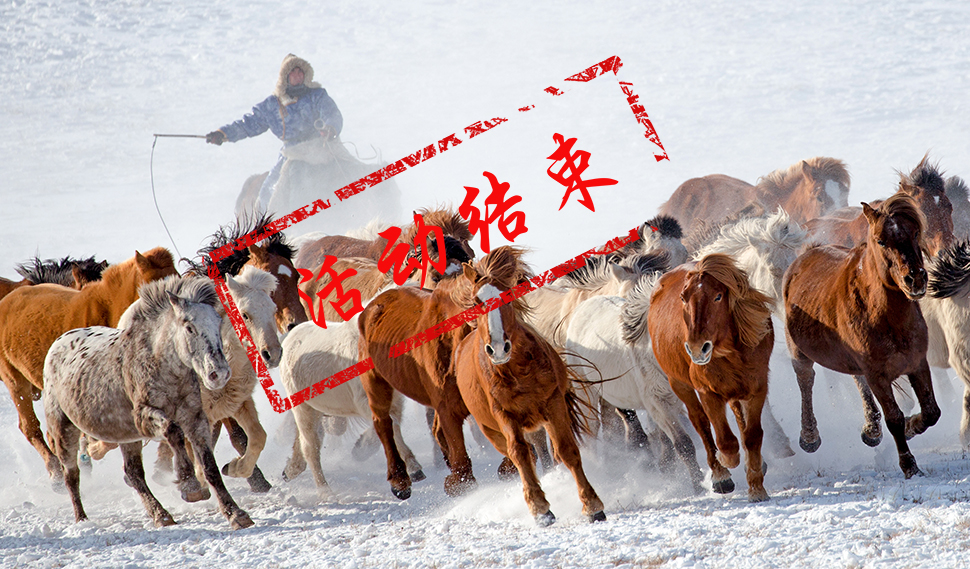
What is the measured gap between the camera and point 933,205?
8.56 m

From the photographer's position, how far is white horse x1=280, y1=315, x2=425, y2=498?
7449 millimetres

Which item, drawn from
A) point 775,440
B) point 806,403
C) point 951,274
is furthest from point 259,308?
point 951,274

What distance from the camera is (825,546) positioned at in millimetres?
4363

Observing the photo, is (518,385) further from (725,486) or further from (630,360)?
(630,360)

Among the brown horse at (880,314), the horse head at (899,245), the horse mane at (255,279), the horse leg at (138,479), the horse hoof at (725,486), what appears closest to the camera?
the horse head at (899,245)

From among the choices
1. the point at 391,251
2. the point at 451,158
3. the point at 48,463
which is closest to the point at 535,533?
the point at 391,251

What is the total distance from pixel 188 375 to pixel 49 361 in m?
1.33

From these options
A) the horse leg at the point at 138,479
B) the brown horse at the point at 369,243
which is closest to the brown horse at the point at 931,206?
the brown horse at the point at 369,243

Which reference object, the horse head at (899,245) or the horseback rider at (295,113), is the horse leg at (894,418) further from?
the horseback rider at (295,113)

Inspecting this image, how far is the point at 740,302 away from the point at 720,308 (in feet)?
0.56

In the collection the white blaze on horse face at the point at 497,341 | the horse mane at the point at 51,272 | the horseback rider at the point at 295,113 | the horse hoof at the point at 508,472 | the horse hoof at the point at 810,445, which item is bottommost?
the horse hoof at the point at 810,445

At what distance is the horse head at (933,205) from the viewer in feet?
27.9

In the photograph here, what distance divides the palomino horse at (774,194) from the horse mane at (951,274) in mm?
4480

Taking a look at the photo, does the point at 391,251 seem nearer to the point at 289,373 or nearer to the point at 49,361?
the point at 289,373
